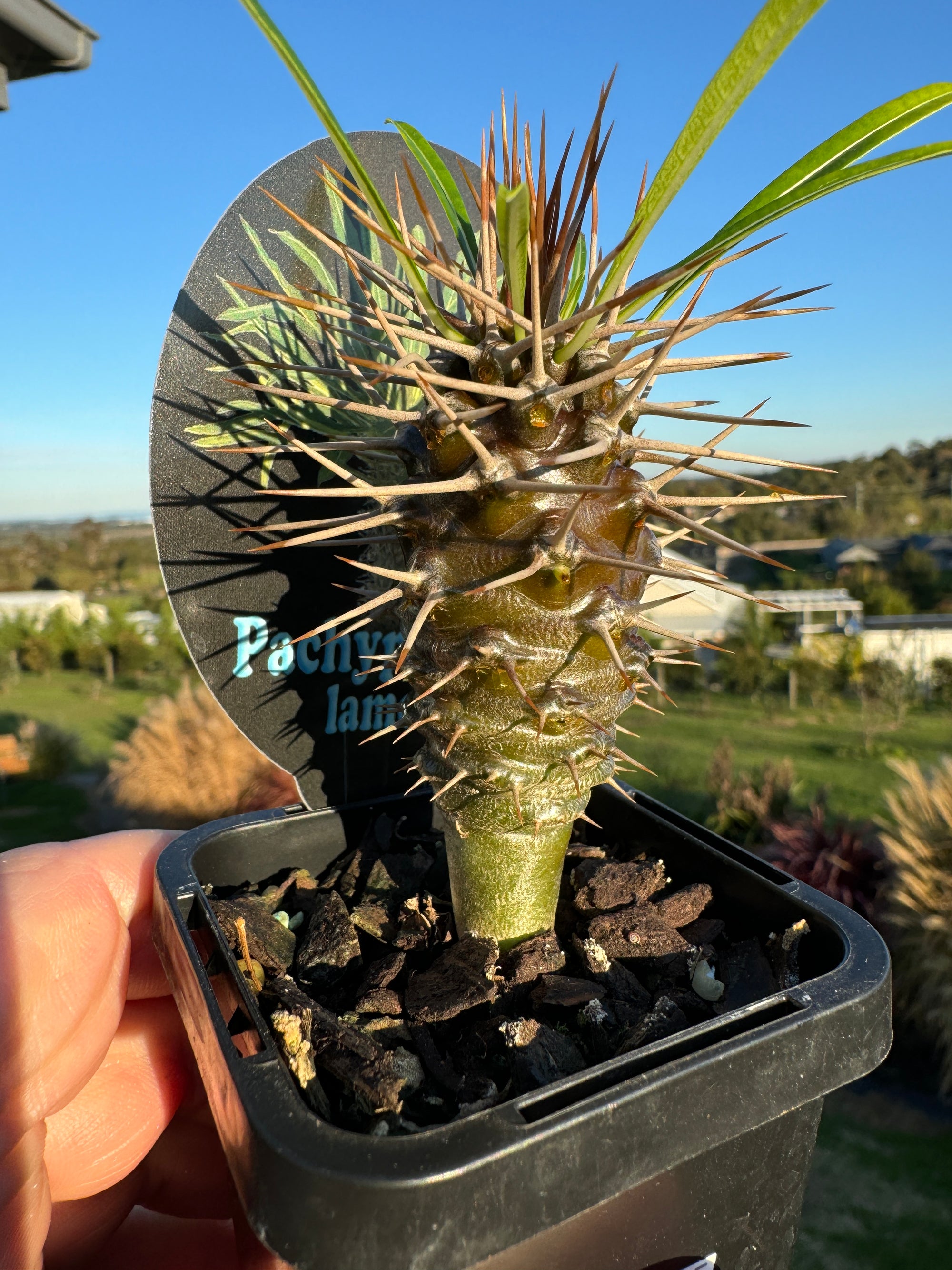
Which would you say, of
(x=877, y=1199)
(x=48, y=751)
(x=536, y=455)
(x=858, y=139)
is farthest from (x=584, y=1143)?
(x=48, y=751)

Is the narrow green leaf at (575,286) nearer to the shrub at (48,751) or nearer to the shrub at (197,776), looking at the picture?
the shrub at (197,776)

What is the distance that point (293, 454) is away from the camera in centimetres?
107

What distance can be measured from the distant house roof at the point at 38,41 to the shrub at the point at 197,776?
3.02 meters

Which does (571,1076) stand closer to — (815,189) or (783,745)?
(815,189)

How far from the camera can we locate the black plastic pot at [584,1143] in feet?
1.59

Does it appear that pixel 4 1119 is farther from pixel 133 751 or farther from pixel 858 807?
pixel 858 807

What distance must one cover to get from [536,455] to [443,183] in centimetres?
32

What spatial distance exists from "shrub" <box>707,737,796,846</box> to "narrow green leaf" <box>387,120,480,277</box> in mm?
3477

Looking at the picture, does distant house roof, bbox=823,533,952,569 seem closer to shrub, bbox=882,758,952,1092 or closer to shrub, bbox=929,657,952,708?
shrub, bbox=929,657,952,708

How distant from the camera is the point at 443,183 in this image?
76 centimetres

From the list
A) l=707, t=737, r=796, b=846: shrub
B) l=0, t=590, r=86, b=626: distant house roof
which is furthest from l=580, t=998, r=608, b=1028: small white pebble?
l=0, t=590, r=86, b=626: distant house roof

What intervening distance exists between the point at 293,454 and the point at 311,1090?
776 millimetres

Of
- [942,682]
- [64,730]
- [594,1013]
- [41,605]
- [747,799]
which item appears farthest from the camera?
[41,605]

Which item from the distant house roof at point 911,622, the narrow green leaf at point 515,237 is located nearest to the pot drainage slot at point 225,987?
the narrow green leaf at point 515,237
